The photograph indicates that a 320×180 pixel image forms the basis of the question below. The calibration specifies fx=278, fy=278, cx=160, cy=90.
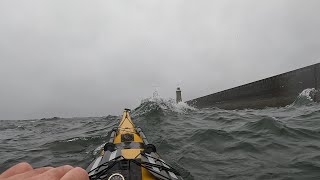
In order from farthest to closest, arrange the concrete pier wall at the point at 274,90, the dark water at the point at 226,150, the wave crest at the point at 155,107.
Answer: the concrete pier wall at the point at 274,90 → the wave crest at the point at 155,107 → the dark water at the point at 226,150

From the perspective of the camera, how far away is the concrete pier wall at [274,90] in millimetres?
17125

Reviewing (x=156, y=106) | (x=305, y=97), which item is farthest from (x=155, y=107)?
(x=305, y=97)

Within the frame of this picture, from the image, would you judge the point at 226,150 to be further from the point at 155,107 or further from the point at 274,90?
the point at 274,90

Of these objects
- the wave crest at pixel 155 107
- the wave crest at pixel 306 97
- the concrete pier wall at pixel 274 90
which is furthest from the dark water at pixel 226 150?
the concrete pier wall at pixel 274 90

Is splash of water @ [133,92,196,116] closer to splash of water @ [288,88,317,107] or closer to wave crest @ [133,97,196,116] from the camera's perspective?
wave crest @ [133,97,196,116]

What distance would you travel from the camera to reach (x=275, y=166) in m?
5.60

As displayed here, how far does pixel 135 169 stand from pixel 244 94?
19.6m

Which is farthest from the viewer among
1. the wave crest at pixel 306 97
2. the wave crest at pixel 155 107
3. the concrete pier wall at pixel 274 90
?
the concrete pier wall at pixel 274 90

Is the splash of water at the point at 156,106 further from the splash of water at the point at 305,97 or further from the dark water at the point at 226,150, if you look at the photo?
the splash of water at the point at 305,97

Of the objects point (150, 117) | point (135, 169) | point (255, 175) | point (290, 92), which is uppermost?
point (290, 92)

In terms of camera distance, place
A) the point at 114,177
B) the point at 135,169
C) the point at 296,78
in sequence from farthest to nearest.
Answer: the point at 296,78 → the point at 135,169 → the point at 114,177

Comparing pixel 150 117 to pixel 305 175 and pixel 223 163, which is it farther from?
pixel 305 175

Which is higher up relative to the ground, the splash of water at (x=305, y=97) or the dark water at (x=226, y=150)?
the splash of water at (x=305, y=97)

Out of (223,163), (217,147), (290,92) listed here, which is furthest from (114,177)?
(290,92)
